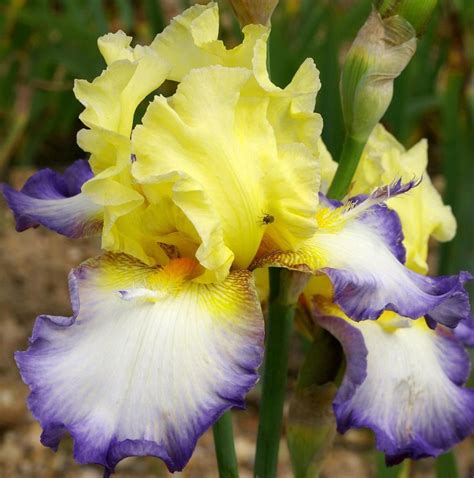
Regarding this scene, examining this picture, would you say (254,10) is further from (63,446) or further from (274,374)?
(63,446)

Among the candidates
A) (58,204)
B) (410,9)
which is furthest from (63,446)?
(410,9)

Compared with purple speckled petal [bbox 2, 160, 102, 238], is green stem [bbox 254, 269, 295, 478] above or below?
below

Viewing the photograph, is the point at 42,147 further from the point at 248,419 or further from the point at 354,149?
the point at 354,149

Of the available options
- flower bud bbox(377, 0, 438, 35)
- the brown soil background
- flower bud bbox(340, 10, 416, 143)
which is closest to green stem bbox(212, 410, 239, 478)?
flower bud bbox(340, 10, 416, 143)

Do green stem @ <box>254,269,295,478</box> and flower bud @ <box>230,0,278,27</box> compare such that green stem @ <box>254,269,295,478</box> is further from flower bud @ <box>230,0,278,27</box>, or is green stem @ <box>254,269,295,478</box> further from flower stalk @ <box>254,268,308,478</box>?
flower bud @ <box>230,0,278,27</box>

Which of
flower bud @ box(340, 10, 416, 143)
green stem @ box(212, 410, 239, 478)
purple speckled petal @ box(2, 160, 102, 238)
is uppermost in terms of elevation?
flower bud @ box(340, 10, 416, 143)

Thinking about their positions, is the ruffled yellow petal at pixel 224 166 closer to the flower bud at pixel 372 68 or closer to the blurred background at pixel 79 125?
the flower bud at pixel 372 68
